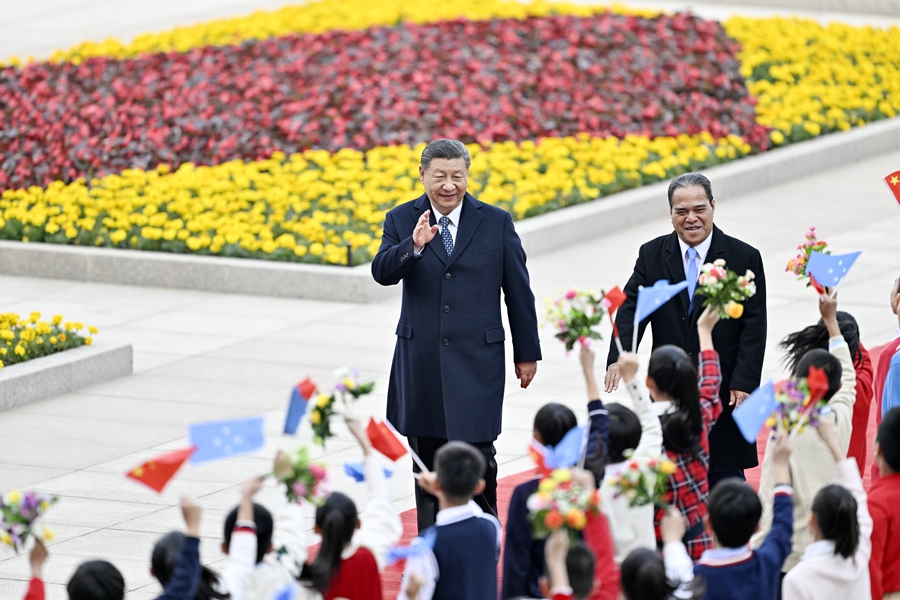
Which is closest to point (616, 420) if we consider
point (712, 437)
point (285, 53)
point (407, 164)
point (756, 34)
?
point (712, 437)

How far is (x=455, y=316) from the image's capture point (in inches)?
262

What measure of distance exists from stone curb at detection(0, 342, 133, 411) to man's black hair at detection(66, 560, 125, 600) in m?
5.17

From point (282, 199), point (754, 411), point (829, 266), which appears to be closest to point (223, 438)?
point (754, 411)

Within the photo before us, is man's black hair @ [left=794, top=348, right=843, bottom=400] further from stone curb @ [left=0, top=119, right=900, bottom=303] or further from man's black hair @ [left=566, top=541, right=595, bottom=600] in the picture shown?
stone curb @ [left=0, top=119, right=900, bottom=303]

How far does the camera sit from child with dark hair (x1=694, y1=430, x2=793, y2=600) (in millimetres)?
4660

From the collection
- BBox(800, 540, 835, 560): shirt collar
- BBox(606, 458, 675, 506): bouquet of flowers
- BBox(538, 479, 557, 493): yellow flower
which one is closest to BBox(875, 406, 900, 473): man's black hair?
BBox(800, 540, 835, 560): shirt collar

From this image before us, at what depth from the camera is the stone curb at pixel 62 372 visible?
9.54 metres

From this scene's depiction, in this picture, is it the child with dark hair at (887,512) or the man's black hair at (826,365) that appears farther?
the man's black hair at (826,365)

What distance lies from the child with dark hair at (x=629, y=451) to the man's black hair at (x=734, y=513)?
0.32 m

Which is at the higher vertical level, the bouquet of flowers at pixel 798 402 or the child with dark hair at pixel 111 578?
the bouquet of flowers at pixel 798 402

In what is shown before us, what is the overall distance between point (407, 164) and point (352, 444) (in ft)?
18.2

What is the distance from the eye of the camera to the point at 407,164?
552 inches

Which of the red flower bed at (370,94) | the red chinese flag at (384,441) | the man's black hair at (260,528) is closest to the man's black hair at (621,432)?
the red chinese flag at (384,441)

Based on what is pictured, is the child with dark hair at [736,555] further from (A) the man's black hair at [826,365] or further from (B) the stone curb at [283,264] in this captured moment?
(B) the stone curb at [283,264]
